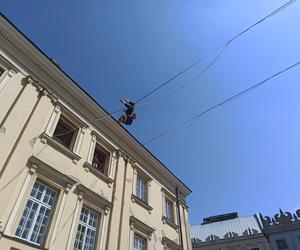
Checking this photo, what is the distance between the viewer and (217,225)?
4231 cm

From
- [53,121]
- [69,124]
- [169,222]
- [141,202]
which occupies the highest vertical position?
[69,124]

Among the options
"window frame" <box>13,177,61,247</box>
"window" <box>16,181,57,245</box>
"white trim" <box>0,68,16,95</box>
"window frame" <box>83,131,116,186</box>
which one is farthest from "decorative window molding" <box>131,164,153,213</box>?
"white trim" <box>0,68,16,95</box>

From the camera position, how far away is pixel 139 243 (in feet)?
40.1

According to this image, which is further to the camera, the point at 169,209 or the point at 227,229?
the point at 227,229

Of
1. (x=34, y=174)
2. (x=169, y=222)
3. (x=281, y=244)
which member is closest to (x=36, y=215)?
(x=34, y=174)

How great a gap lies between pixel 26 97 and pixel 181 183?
1263 cm

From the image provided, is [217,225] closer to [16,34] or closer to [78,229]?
[78,229]

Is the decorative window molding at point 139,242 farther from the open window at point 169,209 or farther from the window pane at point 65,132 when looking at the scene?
the window pane at point 65,132

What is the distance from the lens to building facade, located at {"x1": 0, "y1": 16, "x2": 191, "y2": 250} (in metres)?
8.11

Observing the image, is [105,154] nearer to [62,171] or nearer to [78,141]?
[78,141]

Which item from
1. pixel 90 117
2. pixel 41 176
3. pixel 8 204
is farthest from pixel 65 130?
pixel 8 204

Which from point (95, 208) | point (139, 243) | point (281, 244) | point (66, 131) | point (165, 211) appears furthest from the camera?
point (281, 244)

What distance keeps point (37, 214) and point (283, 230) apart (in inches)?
1453

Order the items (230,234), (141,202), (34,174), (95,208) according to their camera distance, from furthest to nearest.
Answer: (230,234), (141,202), (95,208), (34,174)
